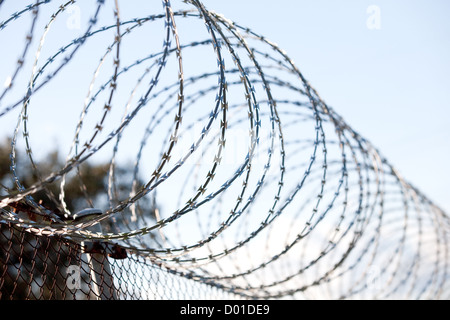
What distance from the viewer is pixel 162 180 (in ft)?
13.1

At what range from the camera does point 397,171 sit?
7.43 metres

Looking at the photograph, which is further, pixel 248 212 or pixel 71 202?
pixel 71 202

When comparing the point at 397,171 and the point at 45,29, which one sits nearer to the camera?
the point at 45,29

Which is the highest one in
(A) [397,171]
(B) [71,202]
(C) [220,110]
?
(B) [71,202]
